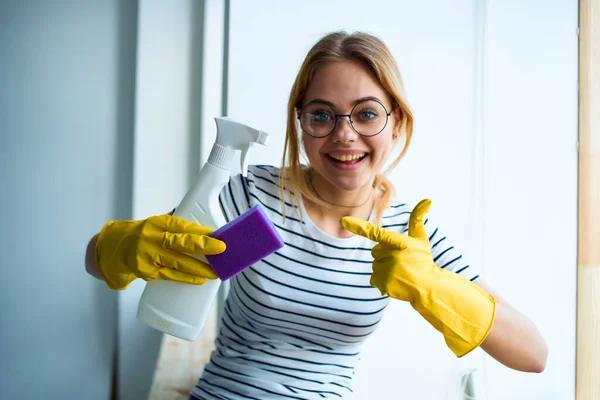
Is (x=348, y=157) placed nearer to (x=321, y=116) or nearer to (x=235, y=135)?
(x=321, y=116)

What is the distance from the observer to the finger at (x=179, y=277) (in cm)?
89

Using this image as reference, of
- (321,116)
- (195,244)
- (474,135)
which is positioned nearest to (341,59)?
(321,116)

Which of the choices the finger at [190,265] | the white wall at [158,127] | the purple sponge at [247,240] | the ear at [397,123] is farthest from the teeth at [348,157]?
the white wall at [158,127]

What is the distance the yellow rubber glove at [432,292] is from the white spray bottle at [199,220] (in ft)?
0.81

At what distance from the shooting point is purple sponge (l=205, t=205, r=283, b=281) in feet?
2.75

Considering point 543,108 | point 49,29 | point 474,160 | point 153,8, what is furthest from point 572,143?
point 49,29

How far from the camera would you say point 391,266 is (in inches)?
34.2

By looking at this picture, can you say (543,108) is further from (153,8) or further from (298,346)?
(153,8)

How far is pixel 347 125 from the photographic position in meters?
0.95

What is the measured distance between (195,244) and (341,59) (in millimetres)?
470

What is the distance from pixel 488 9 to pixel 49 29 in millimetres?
1194

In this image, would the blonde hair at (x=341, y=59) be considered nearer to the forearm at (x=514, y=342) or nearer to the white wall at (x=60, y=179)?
the forearm at (x=514, y=342)

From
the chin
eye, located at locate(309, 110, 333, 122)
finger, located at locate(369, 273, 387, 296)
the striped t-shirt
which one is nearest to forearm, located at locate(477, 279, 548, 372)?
the striped t-shirt

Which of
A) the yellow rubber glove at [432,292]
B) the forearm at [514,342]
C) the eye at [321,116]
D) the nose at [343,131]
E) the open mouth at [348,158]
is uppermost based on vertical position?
the eye at [321,116]
